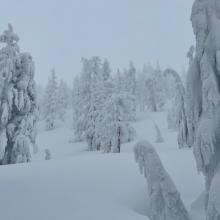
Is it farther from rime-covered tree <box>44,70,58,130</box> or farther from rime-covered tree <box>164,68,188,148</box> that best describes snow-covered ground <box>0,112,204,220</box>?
rime-covered tree <box>44,70,58,130</box>

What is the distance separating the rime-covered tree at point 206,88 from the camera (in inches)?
306

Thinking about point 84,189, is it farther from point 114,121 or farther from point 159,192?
point 114,121

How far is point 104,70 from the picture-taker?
169 ft

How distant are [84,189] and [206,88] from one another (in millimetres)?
7805

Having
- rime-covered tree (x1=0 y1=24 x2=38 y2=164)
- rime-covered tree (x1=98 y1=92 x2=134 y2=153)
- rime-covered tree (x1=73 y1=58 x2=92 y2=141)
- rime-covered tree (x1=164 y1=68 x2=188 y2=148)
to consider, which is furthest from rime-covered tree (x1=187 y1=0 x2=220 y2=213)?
rime-covered tree (x1=73 y1=58 x2=92 y2=141)

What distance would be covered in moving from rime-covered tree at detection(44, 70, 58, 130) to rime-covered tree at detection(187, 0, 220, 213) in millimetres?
59695

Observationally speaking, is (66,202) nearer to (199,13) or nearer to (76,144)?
(199,13)

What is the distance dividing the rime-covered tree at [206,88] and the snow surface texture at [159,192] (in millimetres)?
950

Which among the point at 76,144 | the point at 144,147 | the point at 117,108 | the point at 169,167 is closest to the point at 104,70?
the point at 76,144

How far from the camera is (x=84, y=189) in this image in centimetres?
1425

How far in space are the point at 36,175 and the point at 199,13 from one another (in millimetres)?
9513

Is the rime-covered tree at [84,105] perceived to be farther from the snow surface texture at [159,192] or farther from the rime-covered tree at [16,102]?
the snow surface texture at [159,192]

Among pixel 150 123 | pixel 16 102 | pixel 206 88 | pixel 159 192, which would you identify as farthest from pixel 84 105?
pixel 206 88

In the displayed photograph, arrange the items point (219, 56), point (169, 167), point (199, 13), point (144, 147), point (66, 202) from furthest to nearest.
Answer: point (169, 167) → point (66, 202) → point (144, 147) → point (199, 13) → point (219, 56)
